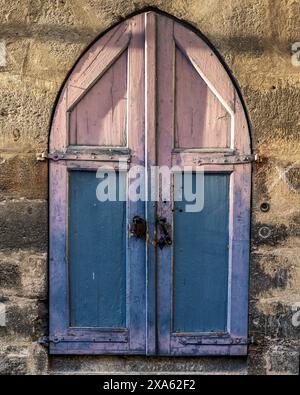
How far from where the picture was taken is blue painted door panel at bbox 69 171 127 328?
11.2 ft

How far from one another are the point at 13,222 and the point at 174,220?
1018mm

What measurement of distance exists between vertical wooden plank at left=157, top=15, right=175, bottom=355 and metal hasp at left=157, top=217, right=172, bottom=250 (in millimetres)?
27

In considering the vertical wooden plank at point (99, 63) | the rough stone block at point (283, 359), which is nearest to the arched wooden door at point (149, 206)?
the vertical wooden plank at point (99, 63)

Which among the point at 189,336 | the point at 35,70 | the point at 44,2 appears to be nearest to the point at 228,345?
the point at 189,336

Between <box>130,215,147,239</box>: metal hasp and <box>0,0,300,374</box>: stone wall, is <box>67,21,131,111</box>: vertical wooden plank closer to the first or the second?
<box>0,0,300,374</box>: stone wall

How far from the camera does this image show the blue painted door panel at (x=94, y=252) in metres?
3.41

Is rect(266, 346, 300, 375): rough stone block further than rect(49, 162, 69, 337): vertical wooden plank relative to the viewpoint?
Yes

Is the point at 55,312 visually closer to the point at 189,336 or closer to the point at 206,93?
the point at 189,336

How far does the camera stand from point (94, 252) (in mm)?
3432

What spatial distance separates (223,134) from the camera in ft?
11.1

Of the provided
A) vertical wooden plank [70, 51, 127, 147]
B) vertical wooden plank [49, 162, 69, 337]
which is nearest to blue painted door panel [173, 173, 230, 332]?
vertical wooden plank [70, 51, 127, 147]

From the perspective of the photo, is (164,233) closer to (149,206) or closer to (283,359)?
(149,206)

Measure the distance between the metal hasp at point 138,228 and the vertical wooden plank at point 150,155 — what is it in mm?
34

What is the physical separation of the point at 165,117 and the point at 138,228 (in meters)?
0.72
